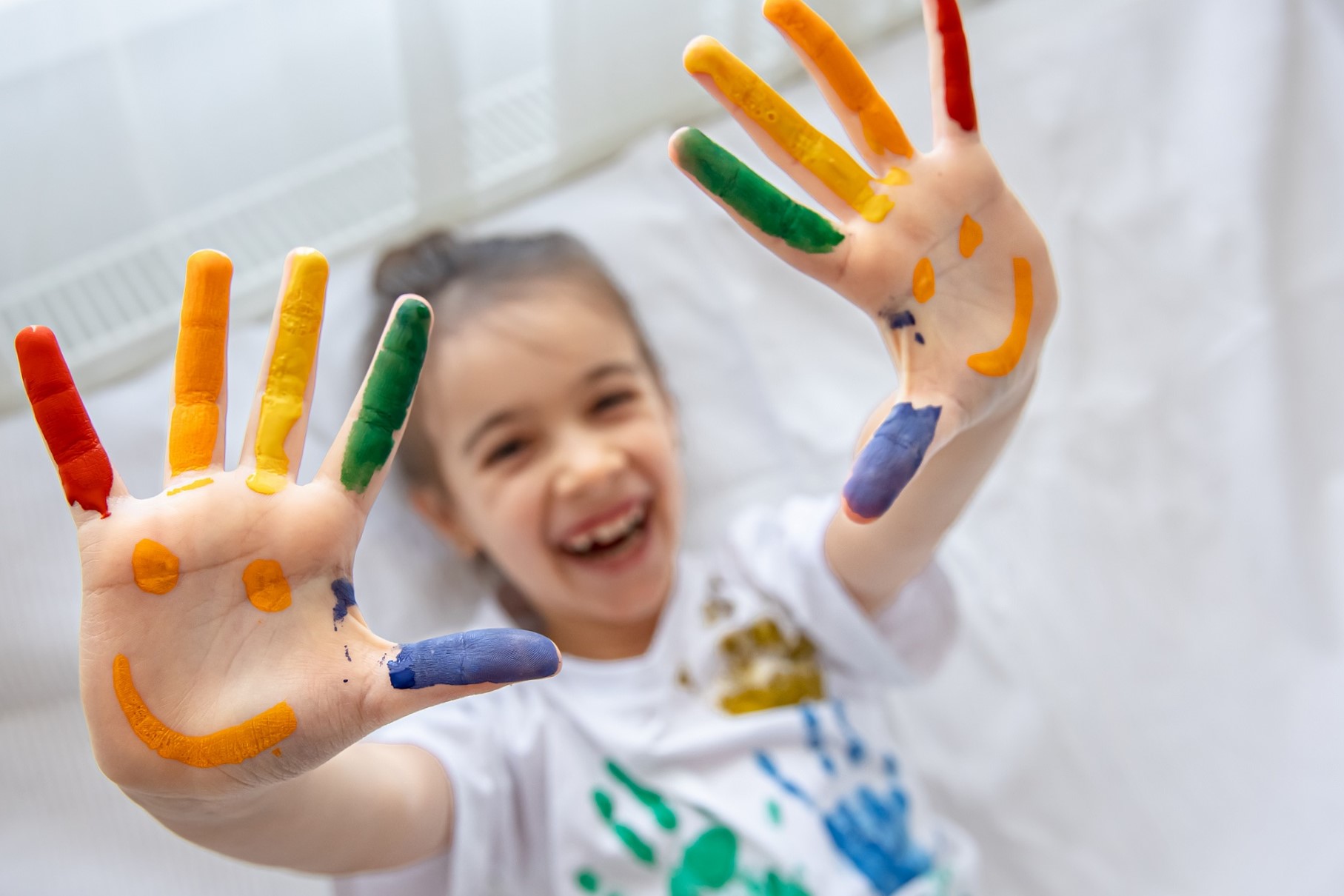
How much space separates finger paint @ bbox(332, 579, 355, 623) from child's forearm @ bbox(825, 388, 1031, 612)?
0.29 m

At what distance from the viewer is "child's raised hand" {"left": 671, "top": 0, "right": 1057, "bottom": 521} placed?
23.2 inches

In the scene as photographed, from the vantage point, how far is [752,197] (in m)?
0.58

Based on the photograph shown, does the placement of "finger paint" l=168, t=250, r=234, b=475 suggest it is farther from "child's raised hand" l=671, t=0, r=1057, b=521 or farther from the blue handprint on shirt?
the blue handprint on shirt

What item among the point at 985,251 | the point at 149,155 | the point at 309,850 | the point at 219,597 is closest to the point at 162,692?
the point at 219,597

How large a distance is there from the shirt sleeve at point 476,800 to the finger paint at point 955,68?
0.54m

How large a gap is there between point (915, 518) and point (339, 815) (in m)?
0.41

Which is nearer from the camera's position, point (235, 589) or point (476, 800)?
point (235, 589)

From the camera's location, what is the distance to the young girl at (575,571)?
0.54 meters

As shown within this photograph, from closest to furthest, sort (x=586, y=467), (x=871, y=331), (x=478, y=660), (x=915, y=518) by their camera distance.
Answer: (x=478, y=660)
(x=915, y=518)
(x=586, y=467)
(x=871, y=331)

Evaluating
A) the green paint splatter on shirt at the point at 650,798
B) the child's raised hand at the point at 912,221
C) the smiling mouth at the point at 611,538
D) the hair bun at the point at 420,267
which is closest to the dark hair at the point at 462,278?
the hair bun at the point at 420,267

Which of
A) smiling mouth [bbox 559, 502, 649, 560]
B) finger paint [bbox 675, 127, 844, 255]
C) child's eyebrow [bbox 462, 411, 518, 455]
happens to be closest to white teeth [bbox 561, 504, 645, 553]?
smiling mouth [bbox 559, 502, 649, 560]

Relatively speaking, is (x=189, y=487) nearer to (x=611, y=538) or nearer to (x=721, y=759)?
(x=611, y=538)

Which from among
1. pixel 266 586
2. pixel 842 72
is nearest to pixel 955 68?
pixel 842 72

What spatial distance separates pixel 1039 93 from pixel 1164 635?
618 millimetres
